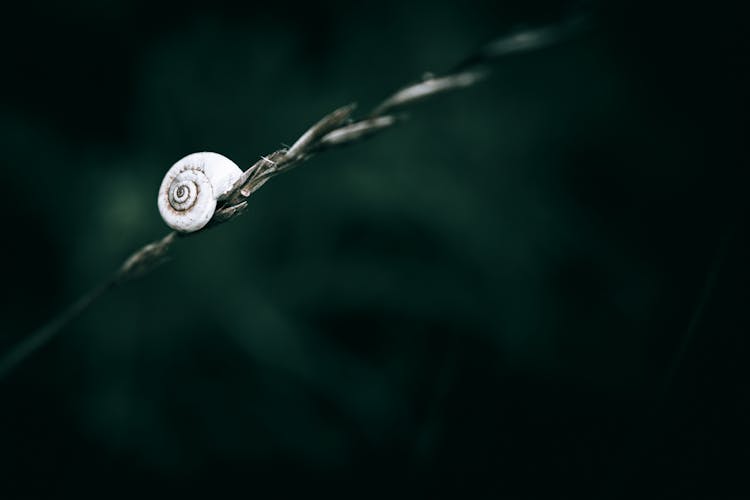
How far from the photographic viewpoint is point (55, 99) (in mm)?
901

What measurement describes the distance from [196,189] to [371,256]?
0.57m

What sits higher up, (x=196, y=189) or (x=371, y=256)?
(x=196, y=189)

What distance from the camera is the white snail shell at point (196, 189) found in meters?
0.35

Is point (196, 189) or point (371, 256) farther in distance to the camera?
point (371, 256)

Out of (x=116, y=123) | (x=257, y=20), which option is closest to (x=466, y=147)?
(x=257, y=20)

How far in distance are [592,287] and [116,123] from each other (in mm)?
1083

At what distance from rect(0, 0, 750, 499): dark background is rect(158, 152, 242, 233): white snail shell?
53cm

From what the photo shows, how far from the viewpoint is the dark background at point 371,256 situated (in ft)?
2.17

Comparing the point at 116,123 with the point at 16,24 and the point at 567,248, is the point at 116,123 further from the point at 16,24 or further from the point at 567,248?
the point at 567,248

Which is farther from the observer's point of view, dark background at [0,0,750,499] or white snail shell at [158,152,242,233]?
dark background at [0,0,750,499]

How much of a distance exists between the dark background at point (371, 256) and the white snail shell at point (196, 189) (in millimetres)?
533

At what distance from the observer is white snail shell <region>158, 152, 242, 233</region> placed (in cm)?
35

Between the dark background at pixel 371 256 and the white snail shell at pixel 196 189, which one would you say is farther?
the dark background at pixel 371 256

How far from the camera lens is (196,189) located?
0.35 meters
